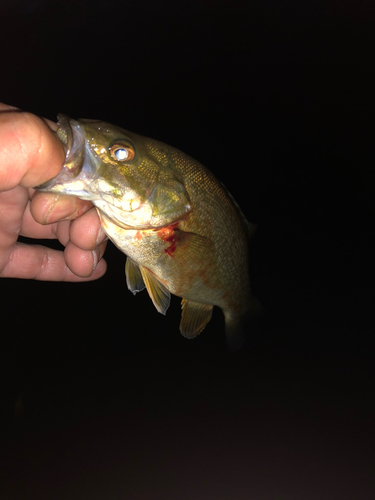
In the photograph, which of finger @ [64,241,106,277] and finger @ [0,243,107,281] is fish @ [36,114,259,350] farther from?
finger @ [0,243,107,281]

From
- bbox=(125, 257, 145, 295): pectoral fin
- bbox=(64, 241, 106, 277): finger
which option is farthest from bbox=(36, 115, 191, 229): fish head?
bbox=(64, 241, 106, 277): finger

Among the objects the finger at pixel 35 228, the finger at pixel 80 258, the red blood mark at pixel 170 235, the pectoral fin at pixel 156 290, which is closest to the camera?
the red blood mark at pixel 170 235

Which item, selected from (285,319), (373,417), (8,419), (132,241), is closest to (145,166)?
(132,241)

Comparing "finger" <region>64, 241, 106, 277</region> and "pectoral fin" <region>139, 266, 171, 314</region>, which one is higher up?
"pectoral fin" <region>139, 266, 171, 314</region>

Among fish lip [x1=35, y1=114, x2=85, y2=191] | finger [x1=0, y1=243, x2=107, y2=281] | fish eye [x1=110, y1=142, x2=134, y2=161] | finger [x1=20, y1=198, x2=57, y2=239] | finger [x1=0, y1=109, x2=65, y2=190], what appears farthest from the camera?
finger [x1=0, y1=243, x2=107, y2=281]

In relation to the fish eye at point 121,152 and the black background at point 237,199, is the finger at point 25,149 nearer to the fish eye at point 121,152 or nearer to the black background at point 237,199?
the fish eye at point 121,152

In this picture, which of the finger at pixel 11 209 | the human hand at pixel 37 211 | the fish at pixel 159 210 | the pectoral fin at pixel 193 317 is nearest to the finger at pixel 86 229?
the human hand at pixel 37 211

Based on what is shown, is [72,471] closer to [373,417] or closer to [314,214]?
[373,417]

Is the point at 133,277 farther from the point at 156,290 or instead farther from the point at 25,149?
the point at 25,149

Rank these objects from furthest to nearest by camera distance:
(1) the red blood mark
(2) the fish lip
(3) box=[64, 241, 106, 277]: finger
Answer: (3) box=[64, 241, 106, 277]: finger, (1) the red blood mark, (2) the fish lip
